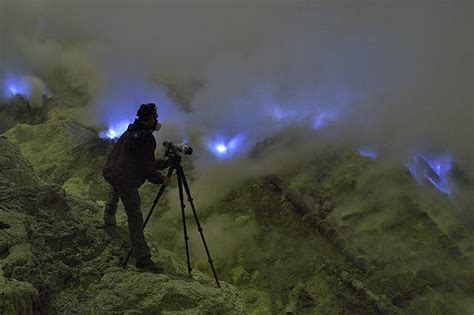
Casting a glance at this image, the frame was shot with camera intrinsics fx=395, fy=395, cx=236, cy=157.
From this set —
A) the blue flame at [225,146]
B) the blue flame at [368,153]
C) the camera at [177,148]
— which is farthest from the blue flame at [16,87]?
the camera at [177,148]

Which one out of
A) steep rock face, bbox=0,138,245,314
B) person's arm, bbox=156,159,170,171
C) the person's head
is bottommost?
steep rock face, bbox=0,138,245,314

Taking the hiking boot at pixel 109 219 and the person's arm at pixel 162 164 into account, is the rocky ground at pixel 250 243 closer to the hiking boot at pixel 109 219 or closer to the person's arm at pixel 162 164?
the hiking boot at pixel 109 219

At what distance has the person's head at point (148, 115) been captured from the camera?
4.21 metres

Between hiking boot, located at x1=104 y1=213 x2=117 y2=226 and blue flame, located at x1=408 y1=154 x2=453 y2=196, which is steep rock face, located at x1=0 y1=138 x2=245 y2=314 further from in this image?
blue flame, located at x1=408 y1=154 x2=453 y2=196

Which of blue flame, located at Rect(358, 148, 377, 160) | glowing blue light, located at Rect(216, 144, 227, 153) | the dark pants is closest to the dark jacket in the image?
the dark pants

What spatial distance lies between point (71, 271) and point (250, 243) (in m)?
4.82

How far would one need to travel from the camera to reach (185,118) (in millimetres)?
11812

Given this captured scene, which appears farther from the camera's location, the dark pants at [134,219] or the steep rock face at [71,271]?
the dark pants at [134,219]

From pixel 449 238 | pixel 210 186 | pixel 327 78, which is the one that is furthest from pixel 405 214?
pixel 327 78

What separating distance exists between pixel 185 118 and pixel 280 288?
6.16 metres

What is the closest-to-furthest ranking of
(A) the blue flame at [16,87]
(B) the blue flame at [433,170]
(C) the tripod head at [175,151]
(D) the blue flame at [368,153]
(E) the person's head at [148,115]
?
1. (E) the person's head at [148,115]
2. (C) the tripod head at [175,151]
3. (D) the blue flame at [368,153]
4. (B) the blue flame at [433,170]
5. (A) the blue flame at [16,87]

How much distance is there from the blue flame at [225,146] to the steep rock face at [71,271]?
6118 mm

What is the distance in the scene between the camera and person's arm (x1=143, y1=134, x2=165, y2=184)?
4.11 metres

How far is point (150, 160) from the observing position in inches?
164
